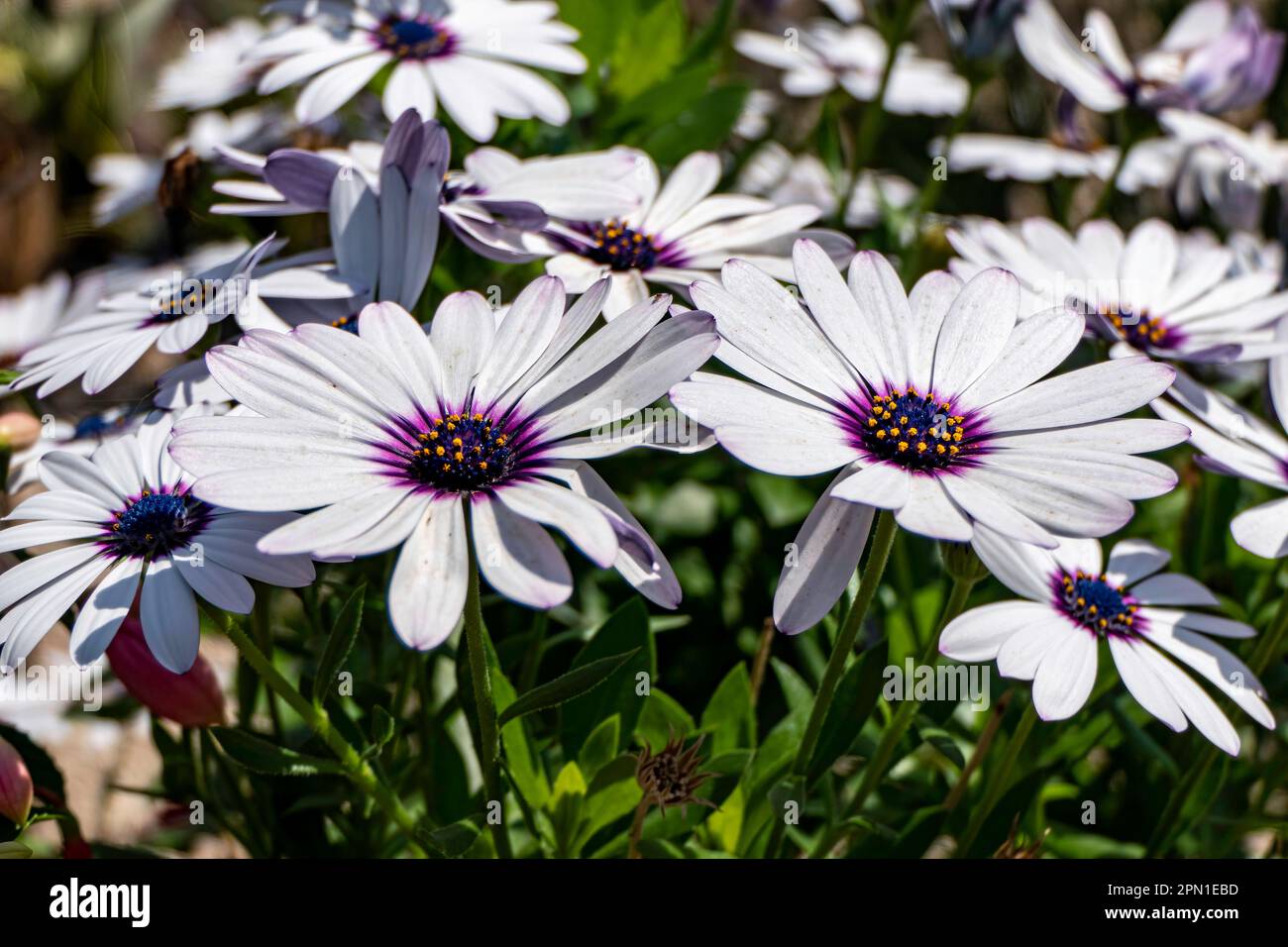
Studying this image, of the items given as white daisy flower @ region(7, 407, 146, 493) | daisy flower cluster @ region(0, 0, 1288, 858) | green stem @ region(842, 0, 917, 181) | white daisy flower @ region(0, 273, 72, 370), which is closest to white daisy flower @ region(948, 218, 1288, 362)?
daisy flower cluster @ region(0, 0, 1288, 858)

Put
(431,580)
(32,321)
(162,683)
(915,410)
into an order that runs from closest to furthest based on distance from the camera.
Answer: (431,580)
(915,410)
(162,683)
(32,321)

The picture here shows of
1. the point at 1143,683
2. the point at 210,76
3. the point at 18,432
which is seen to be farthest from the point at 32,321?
the point at 1143,683

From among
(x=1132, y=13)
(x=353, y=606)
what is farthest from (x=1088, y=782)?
(x=1132, y=13)

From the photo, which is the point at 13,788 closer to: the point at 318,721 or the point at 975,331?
the point at 318,721

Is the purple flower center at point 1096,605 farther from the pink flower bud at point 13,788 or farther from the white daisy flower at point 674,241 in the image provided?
the pink flower bud at point 13,788

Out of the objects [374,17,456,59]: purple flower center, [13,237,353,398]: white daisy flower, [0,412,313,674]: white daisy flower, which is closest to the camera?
[0,412,313,674]: white daisy flower

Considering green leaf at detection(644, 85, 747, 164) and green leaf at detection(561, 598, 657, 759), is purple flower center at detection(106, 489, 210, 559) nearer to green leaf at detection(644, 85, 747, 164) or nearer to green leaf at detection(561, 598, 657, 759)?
green leaf at detection(561, 598, 657, 759)
